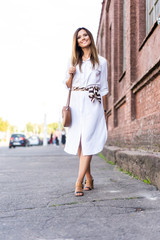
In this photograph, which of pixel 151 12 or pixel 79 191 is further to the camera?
pixel 151 12

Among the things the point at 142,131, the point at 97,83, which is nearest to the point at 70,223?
the point at 97,83

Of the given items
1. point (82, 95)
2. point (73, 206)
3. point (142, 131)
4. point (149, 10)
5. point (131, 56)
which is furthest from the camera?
point (131, 56)

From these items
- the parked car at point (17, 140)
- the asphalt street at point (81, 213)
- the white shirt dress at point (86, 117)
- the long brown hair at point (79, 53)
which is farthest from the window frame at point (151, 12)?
the parked car at point (17, 140)

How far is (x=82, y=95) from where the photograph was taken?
149 inches

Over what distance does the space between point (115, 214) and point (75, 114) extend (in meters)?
1.50

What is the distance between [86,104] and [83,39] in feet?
2.74

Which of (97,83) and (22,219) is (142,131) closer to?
(97,83)

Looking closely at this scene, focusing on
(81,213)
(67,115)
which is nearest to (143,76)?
(67,115)

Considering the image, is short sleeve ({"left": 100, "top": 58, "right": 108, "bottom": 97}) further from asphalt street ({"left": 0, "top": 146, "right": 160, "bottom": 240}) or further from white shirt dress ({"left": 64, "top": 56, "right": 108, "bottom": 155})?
asphalt street ({"left": 0, "top": 146, "right": 160, "bottom": 240})

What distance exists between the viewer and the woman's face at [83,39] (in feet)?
13.0

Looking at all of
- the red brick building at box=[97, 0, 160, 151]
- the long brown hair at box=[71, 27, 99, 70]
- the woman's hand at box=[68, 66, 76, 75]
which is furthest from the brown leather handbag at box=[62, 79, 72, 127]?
the red brick building at box=[97, 0, 160, 151]

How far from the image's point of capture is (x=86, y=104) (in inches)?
149

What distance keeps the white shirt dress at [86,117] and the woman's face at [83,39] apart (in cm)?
21

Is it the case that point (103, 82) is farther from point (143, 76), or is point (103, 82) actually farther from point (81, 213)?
point (143, 76)
